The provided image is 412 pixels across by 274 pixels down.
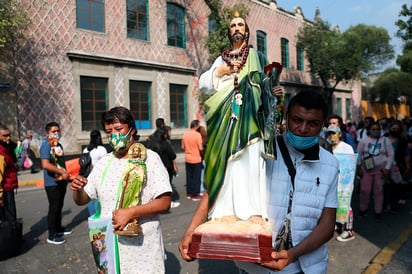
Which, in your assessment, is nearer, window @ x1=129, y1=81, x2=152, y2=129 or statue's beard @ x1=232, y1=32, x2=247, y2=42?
statue's beard @ x1=232, y1=32, x2=247, y2=42

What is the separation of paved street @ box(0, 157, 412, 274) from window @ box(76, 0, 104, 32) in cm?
942

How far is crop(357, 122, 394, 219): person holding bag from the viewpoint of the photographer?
6.48m

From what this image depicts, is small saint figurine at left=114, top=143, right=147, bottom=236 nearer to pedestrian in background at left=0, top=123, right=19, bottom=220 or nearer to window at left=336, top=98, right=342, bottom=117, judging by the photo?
pedestrian in background at left=0, top=123, right=19, bottom=220

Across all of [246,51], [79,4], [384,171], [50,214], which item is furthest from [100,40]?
[246,51]

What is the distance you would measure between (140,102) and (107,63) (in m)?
2.43

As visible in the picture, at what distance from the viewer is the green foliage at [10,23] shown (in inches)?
437

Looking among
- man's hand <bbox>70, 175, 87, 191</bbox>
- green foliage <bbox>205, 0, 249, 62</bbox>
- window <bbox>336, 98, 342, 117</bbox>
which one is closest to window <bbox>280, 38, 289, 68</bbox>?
green foliage <bbox>205, 0, 249, 62</bbox>

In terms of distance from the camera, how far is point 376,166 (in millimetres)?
6508

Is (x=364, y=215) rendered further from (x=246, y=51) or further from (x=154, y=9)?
(x=154, y=9)

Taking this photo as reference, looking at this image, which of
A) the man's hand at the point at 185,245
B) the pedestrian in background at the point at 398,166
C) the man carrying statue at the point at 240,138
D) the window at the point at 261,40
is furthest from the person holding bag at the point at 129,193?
the window at the point at 261,40

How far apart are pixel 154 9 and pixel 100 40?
136 inches

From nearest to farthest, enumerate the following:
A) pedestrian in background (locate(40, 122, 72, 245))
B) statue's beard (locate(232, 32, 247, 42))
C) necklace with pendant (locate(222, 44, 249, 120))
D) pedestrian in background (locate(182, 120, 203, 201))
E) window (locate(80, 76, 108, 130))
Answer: necklace with pendant (locate(222, 44, 249, 120)) → statue's beard (locate(232, 32, 247, 42)) → pedestrian in background (locate(40, 122, 72, 245)) → pedestrian in background (locate(182, 120, 203, 201)) → window (locate(80, 76, 108, 130))

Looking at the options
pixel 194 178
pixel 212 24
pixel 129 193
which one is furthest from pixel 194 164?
pixel 212 24

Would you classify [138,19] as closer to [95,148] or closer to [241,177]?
[95,148]
